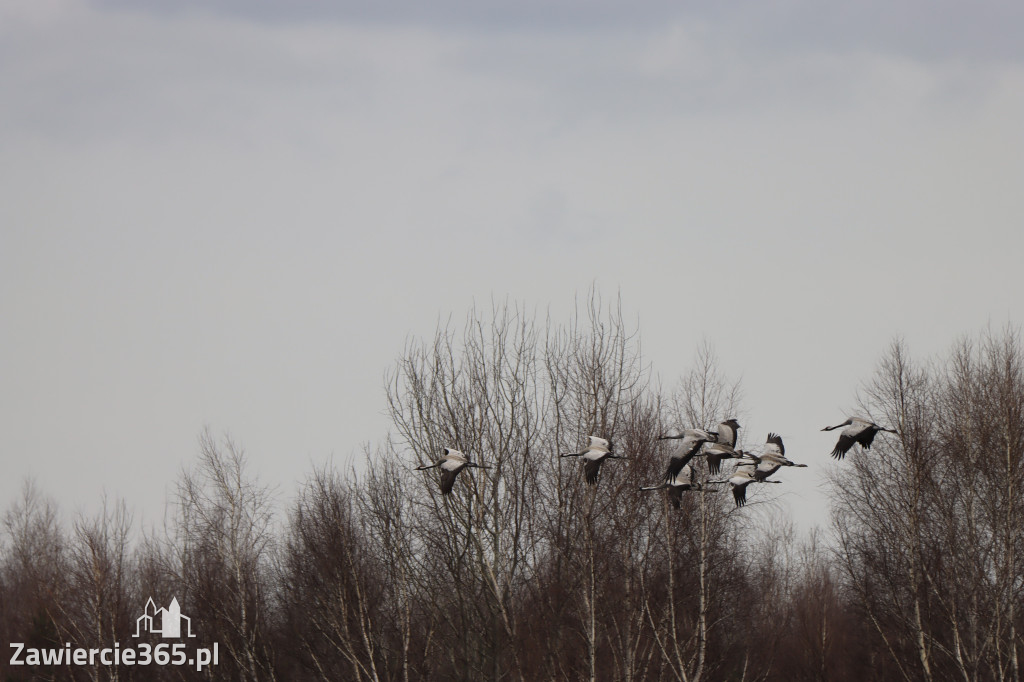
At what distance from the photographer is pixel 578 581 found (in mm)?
24578

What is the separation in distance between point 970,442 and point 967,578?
3.37 m

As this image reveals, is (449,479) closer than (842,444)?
No

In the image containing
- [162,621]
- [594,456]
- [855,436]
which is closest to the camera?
[855,436]

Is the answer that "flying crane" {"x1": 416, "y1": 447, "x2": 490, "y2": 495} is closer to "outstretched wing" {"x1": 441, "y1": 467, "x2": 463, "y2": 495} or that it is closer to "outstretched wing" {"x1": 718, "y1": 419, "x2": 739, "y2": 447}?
"outstretched wing" {"x1": 441, "y1": 467, "x2": 463, "y2": 495}

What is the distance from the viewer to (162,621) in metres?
39.9

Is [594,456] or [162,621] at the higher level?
[594,456]

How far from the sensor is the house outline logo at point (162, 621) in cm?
3922

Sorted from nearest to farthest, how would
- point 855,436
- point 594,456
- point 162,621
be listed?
point 855,436 → point 594,456 → point 162,621

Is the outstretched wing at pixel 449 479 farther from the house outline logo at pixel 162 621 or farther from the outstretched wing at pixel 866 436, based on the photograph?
the house outline logo at pixel 162 621

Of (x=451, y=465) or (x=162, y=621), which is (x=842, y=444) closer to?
(x=451, y=465)

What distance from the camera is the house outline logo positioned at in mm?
39219

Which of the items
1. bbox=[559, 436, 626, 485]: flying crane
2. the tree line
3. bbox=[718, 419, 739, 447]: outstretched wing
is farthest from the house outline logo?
bbox=[718, 419, 739, 447]: outstretched wing

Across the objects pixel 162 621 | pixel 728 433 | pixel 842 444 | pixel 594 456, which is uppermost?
pixel 728 433

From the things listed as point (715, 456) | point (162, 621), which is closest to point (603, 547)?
point (715, 456)
